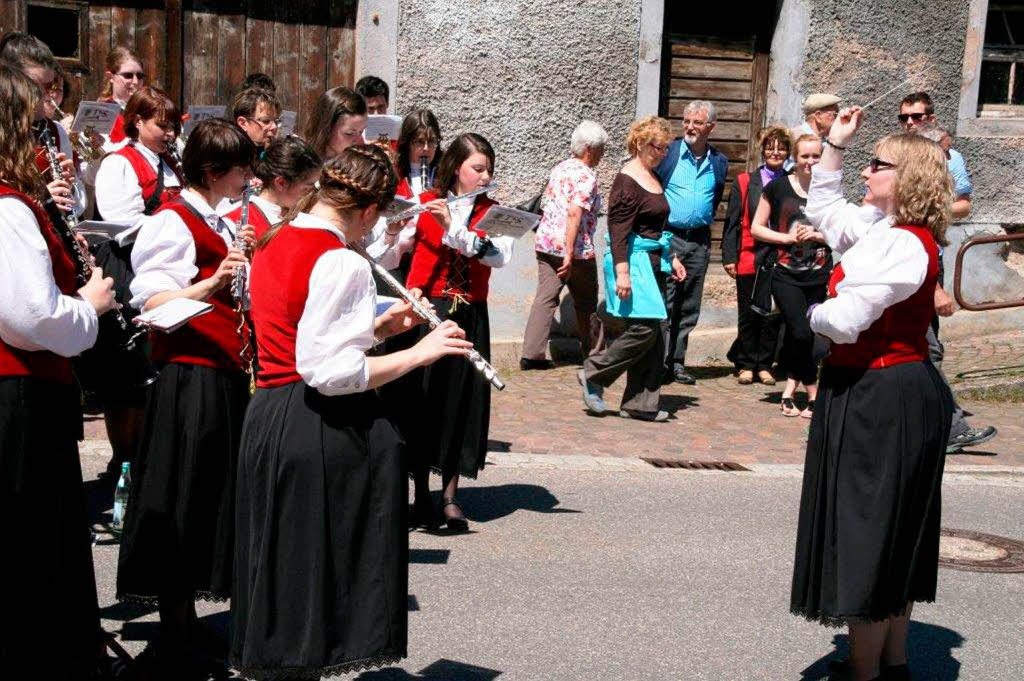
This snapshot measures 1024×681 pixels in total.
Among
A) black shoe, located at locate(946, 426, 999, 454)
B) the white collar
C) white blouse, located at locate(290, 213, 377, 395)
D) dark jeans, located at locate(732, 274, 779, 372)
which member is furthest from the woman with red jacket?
white blouse, located at locate(290, 213, 377, 395)

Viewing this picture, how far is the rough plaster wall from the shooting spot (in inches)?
430

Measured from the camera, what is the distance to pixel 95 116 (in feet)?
23.0

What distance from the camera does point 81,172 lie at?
701cm

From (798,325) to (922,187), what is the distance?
5260mm

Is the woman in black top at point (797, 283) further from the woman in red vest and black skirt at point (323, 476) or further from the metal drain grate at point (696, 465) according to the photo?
the woman in red vest and black skirt at point (323, 476)

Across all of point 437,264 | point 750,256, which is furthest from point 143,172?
point 750,256

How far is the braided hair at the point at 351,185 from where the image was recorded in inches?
154

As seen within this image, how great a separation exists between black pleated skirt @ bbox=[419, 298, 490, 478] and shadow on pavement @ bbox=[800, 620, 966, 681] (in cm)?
205

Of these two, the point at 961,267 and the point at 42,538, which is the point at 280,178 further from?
the point at 961,267

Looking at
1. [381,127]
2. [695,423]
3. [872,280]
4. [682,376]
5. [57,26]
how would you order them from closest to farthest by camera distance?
[872,280] < [381,127] < [695,423] < [57,26] < [682,376]

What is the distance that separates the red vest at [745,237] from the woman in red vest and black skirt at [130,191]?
200 inches

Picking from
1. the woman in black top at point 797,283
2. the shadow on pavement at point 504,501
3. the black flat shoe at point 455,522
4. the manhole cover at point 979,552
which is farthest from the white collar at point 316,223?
the woman in black top at point 797,283

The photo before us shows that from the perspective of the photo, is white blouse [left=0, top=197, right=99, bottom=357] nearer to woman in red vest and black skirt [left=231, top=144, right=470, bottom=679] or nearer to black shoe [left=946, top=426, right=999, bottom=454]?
woman in red vest and black skirt [left=231, top=144, right=470, bottom=679]

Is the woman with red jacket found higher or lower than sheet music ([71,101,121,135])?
lower
